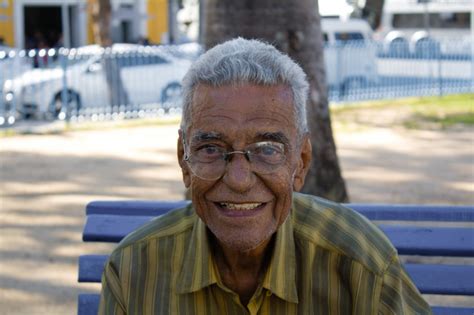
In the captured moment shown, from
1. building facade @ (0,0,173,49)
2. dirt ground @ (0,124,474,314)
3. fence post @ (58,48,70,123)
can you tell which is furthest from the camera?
building facade @ (0,0,173,49)

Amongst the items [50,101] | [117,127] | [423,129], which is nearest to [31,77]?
[50,101]

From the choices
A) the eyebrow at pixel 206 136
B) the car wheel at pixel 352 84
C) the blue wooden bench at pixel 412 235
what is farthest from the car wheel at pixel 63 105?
the eyebrow at pixel 206 136

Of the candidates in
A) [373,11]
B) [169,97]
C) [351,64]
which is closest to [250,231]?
[169,97]

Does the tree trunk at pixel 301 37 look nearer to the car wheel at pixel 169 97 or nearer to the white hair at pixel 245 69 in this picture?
the white hair at pixel 245 69

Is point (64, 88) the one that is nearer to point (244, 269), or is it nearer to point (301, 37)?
point (301, 37)

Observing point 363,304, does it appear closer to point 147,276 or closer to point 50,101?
point 147,276

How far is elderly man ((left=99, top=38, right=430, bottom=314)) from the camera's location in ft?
7.28

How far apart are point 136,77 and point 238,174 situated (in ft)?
47.3

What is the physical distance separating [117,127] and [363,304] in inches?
502

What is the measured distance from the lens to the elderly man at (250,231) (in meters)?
2.22

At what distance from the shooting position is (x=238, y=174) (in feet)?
7.25

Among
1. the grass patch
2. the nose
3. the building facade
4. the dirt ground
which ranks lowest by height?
the dirt ground

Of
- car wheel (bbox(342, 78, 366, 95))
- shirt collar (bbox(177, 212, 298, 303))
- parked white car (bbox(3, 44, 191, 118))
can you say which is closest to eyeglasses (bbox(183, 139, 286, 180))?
shirt collar (bbox(177, 212, 298, 303))

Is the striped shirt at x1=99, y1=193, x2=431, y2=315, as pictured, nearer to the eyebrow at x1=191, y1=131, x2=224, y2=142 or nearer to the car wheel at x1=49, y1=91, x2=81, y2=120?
the eyebrow at x1=191, y1=131, x2=224, y2=142
